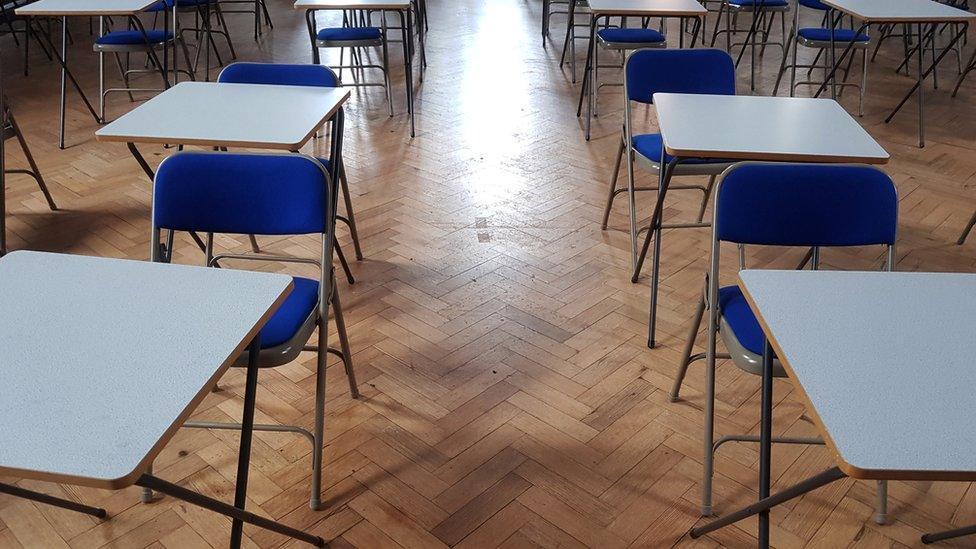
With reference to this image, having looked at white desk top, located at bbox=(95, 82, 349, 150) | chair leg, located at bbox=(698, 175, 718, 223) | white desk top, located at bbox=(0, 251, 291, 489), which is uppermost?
white desk top, located at bbox=(95, 82, 349, 150)

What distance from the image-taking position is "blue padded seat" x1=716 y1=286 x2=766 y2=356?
1.92m

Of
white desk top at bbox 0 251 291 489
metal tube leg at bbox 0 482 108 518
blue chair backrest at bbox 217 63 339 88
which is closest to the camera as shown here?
white desk top at bbox 0 251 291 489

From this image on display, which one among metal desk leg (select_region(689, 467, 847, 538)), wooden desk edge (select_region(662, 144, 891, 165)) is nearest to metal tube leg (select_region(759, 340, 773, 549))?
metal desk leg (select_region(689, 467, 847, 538))

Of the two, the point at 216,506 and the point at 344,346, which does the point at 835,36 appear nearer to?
the point at 344,346

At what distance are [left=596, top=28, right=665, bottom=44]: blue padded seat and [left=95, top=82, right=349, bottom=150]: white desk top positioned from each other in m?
2.48

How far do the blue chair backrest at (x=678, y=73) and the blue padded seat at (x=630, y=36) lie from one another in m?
1.73

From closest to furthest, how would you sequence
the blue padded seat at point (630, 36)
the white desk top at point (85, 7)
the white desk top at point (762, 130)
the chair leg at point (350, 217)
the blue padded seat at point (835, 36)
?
the white desk top at point (762, 130), the chair leg at point (350, 217), the white desk top at point (85, 7), the blue padded seat at point (630, 36), the blue padded seat at point (835, 36)

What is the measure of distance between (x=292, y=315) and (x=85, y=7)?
3.26m

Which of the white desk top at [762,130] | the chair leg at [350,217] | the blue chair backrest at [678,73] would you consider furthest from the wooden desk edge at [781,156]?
the chair leg at [350,217]

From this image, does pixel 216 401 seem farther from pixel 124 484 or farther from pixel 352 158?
pixel 352 158

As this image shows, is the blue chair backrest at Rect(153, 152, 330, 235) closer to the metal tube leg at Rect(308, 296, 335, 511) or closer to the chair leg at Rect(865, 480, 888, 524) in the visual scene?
the metal tube leg at Rect(308, 296, 335, 511)

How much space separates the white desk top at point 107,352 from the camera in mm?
1066

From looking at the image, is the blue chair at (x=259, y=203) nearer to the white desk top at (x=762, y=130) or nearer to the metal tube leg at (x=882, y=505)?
Result: the white desk top at (x=762, y=130)

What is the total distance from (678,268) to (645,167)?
1.59 feet
